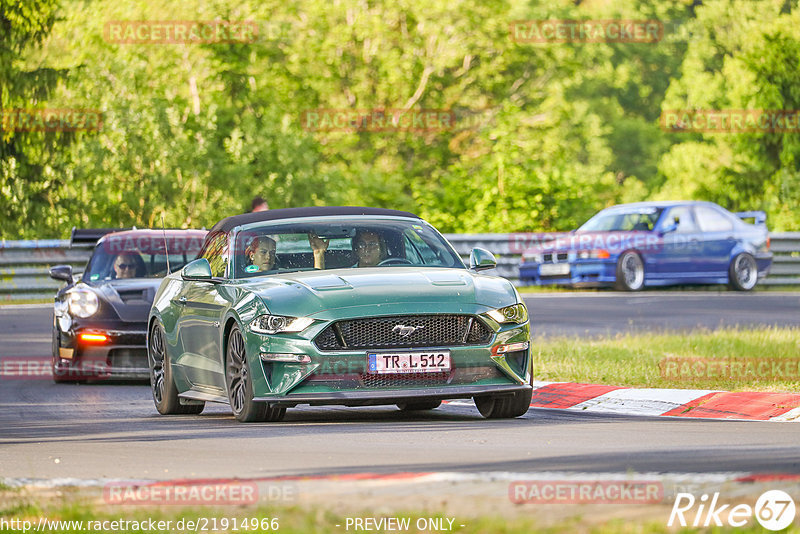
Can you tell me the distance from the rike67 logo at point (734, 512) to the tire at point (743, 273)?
77.8ft

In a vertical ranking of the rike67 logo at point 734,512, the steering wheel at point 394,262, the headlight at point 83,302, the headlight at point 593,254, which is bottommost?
the headlight at point 593,254

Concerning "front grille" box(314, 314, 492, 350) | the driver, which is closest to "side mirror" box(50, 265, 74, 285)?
the driver

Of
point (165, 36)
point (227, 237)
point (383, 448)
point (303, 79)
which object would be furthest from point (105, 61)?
point (383, 448)

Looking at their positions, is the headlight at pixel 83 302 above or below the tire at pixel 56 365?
above

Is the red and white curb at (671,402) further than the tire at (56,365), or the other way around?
the tire at (56,365)

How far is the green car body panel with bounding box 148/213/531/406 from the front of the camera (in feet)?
34.0

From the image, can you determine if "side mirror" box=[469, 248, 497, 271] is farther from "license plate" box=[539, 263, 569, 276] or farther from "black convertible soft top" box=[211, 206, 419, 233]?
"license plate" box=[539, 263, 569, 276]

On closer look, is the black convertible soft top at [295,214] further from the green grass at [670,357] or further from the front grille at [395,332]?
the green grass at [670,357]

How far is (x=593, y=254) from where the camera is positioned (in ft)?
93.1

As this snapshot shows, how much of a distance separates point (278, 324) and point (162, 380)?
101 inches

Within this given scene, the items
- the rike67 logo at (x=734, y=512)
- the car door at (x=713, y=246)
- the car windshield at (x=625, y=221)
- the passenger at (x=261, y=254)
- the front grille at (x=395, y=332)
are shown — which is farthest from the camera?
the car door at (x=713, y=246)

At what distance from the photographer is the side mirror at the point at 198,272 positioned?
11.5 meters

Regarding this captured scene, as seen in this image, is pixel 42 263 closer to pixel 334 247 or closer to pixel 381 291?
pixel 334 247

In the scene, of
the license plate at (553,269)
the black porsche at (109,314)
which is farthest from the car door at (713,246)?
the black porsche at (109,314)
